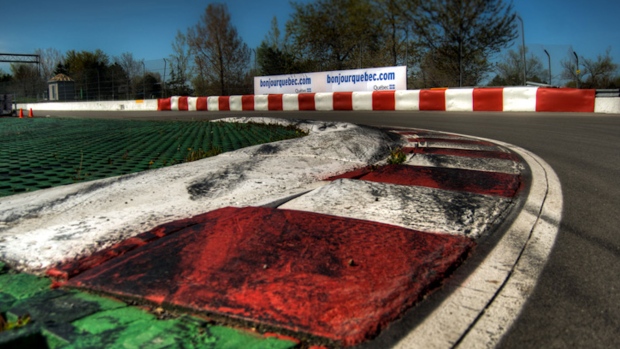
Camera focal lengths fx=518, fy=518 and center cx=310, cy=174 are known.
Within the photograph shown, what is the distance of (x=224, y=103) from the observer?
23125 millimetres

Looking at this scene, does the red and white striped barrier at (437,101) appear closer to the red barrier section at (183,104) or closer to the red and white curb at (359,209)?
the red barrier section at (183,104)

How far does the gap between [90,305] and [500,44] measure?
1349 inches

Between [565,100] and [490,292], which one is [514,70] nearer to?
[565,100]

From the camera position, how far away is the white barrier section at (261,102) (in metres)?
21.8

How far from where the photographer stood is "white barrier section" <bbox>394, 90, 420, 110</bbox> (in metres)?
17.9

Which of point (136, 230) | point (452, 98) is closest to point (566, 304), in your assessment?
point (136, 230)

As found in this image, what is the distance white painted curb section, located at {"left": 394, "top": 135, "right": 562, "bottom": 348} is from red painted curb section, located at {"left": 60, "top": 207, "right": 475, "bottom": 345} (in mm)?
116

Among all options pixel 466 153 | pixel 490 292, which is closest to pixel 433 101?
pixel 466 153

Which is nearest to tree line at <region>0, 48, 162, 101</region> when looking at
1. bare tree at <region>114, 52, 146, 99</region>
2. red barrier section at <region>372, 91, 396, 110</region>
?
bare tree at <region>114, 52, 146, 99</region>

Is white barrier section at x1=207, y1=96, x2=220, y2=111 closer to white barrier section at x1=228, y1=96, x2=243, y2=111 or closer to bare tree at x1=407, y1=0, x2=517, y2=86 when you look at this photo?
white barrier section at x1=228, y1=96, x2=243, y2=111

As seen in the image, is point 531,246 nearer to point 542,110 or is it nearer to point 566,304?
point 566,304

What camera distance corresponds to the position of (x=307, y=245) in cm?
277

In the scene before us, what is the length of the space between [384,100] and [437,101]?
203 centimetres

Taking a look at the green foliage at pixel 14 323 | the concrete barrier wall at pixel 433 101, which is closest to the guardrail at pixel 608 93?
the concrete barrier wall at pixel 433 101
